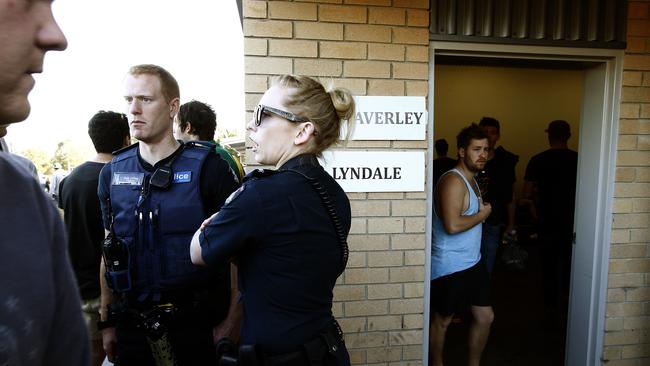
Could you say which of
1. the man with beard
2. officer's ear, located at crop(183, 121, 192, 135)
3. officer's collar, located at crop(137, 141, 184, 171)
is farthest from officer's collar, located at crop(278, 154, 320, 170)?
officer's ear, located at crop(183, 121, 192, 135)

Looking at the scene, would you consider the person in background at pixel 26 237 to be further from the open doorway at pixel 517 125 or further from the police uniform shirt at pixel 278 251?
the open doorway at pixel 517 125

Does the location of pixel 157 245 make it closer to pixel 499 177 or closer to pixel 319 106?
pixel 319 106

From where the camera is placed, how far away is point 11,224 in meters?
0.62

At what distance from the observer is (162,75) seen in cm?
210

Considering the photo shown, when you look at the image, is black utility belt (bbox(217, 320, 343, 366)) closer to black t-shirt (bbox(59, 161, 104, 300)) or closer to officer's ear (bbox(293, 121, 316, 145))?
officer's ear (bbox(293, 121, 316, 145))

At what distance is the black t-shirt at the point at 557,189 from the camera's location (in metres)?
4.01

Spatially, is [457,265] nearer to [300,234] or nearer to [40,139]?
[300,234]

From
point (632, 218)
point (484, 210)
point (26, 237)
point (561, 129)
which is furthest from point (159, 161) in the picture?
point (561, 129)

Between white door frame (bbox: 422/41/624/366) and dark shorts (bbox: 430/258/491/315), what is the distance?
0.20 meters

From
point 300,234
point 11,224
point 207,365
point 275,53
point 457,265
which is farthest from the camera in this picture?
point 457,265

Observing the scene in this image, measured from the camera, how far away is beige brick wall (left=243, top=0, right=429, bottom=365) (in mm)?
2518

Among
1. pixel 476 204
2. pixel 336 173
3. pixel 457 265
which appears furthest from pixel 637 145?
pixel 336 173

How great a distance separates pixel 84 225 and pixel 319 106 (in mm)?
2255

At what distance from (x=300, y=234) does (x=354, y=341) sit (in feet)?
5.46
